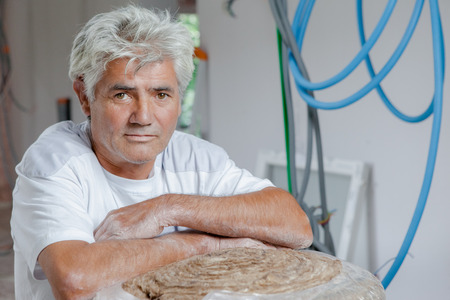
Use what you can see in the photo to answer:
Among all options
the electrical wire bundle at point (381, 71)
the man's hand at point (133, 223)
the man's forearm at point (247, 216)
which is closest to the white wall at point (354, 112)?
the electrical wire bundle at point (381, 71)

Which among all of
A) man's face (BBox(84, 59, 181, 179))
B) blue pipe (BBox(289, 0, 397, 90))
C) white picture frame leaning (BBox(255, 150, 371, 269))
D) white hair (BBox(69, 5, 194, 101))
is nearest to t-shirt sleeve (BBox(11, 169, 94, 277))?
man's face (BBox(84, 59, 181, 179))

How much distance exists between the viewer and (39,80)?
183 inches

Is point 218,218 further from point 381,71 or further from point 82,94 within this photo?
point 381,71

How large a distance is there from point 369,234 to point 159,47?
1.46 meters

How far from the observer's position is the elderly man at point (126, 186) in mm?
1126

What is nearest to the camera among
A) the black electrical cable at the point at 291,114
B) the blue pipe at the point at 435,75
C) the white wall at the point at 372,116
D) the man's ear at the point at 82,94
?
the man's ear at the point at 82,94

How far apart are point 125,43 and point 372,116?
136 centimetres

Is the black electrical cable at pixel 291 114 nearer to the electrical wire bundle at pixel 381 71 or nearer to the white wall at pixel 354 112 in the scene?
the electrical wire bundle at pixel 381 71

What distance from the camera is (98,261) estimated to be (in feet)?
3.40

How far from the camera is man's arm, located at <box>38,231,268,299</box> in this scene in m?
1.01

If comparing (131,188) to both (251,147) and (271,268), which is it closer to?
(271,268)

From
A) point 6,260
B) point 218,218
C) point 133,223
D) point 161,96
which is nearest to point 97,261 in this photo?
point 133,223

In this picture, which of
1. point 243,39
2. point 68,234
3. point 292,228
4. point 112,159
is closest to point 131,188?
point 112,159

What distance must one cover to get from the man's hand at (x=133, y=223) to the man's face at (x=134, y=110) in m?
0.13
